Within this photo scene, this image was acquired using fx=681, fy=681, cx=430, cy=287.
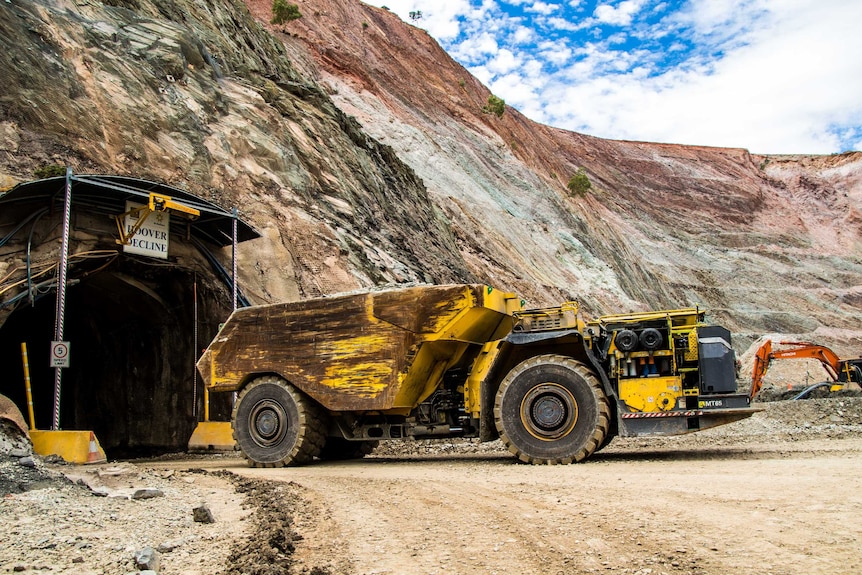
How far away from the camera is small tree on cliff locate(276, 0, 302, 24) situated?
1519 inches

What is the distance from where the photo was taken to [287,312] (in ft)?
32.8

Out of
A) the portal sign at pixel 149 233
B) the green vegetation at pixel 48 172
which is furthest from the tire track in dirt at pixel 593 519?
the green vegetation at pixel 48 172

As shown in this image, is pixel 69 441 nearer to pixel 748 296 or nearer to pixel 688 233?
pixel 748 296

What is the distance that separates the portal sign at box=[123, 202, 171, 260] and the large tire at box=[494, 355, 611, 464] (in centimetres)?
797

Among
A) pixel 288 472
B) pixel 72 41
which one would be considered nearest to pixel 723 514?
pixel 288 472

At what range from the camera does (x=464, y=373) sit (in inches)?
387

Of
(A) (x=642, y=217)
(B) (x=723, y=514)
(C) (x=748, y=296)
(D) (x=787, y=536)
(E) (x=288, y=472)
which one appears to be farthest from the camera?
(A) (x=642, y=217)

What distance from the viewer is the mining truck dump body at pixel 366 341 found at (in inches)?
361

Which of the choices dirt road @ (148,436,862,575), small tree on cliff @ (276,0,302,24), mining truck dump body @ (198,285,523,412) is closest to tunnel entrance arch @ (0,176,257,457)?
mining truck dump body @ (198,285,523,412)

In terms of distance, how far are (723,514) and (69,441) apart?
9147 millimetres

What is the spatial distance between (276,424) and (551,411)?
4.05 metres

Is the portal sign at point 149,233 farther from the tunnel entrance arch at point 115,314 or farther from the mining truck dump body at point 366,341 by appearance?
the mining truck dump body at point 366,341

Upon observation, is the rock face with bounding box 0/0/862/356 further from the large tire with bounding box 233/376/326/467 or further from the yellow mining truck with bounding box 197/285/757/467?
the yellow mining truck with bounding box 197/285/757/467

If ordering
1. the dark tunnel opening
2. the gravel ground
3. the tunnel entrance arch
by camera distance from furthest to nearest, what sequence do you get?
the dark tunnel opening, the tunnel entrance arch, the gravel ground
